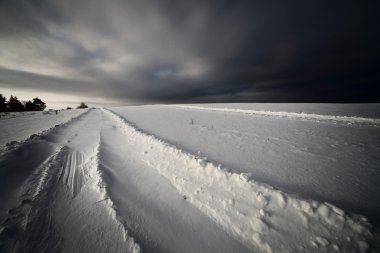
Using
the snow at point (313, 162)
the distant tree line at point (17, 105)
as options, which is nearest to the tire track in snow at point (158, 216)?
the snow at point (313, 162)

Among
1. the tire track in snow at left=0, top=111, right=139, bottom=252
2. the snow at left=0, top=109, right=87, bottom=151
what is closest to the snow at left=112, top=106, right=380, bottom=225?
the tire track in snow at left=0, top=111, right=139, bottom=252

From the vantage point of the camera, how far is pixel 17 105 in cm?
4900

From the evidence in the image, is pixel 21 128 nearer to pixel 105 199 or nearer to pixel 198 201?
pixel 105 199

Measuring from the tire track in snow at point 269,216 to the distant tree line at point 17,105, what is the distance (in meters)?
66.1

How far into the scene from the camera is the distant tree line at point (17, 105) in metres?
42.6

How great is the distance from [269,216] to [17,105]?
75.0 m

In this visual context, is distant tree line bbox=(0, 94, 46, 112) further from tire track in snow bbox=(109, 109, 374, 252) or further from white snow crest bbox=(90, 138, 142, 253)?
tire track in snow bbox=(109, 109, 374, 252)

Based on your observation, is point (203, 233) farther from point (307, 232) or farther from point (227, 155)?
point (227, 155)

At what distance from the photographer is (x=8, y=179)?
3.43 metres

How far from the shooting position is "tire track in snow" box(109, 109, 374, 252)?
191cm

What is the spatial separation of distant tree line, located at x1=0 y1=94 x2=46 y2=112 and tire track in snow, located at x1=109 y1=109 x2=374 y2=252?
2601 inches

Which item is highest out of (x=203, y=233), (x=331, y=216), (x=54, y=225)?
(x=331, y=216)

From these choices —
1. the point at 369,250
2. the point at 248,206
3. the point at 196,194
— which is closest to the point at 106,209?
the point at 196,194

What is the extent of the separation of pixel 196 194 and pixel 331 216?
2.08m
